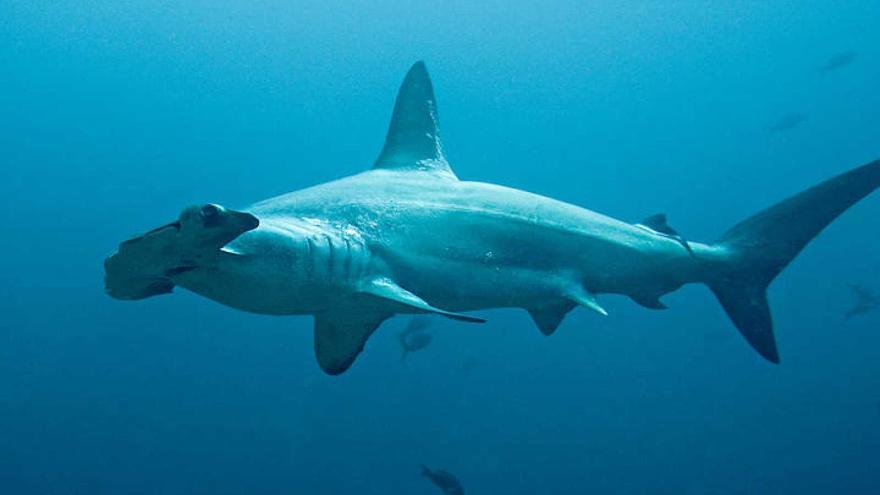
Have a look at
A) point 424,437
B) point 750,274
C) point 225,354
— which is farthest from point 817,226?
point 225,354

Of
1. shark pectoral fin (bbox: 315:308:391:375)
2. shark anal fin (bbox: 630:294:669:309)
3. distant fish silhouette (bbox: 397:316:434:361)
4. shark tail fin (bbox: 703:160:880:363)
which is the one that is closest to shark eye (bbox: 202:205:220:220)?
shark pectoral fin (bbox: 315:308:391:375)

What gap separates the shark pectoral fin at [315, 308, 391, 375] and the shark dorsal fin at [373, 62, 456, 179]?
1198mm

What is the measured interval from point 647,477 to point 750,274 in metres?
26.7

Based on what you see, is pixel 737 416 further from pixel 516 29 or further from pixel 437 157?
pixel 437 157

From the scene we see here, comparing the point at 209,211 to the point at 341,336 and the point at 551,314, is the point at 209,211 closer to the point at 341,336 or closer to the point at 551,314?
the point at 341,336

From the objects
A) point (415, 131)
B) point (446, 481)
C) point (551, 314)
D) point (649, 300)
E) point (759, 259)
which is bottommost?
point (446, 481)

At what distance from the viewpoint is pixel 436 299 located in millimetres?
3545

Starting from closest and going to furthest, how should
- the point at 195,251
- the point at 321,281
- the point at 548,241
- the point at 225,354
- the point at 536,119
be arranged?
1. the point at 195,251
2. the point at 321,281
3. the point at 548,241
4. the point at 225,354
5. the point at 536,119

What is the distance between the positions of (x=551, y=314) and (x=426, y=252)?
1.16 meters

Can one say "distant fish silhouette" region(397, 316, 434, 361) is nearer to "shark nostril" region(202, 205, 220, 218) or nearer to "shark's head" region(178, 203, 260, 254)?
"shark's head" region(178, 203, 260, 254)

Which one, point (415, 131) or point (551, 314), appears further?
point (415, 131)

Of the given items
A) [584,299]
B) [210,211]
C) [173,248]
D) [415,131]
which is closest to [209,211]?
[210,211]

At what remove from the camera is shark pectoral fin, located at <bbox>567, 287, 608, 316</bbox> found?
12.5ft

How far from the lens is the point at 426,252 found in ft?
11.3
